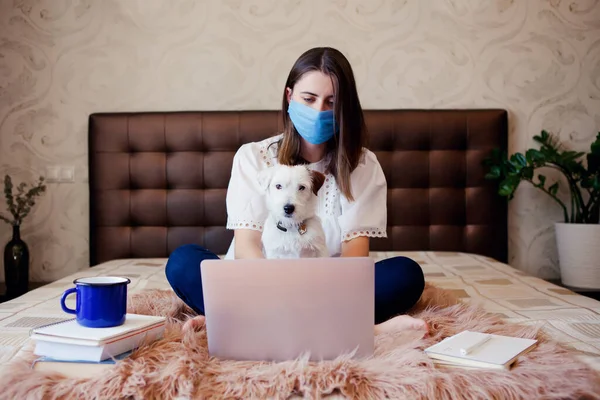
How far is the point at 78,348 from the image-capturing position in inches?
45.2

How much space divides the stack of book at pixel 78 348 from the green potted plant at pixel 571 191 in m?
2.25

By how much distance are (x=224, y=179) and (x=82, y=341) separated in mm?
1953

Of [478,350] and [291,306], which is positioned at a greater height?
[291,306]

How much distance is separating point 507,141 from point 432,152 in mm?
418

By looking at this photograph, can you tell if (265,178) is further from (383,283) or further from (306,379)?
(306,379)

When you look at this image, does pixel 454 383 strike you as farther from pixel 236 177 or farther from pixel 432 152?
pixel 432 152

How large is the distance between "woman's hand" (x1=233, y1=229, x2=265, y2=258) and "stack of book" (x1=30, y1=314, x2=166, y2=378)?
0.53 metres

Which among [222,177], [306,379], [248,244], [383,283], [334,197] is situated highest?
[222,177]

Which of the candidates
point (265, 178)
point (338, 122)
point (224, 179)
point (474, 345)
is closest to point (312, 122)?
point (338, 122)

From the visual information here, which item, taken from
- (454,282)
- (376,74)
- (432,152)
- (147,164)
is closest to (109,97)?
(147,164)

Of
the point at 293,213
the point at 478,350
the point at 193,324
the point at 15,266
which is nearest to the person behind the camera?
the point at 478,350

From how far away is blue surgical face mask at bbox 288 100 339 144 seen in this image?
5.61 ft

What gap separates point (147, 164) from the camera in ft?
10.00

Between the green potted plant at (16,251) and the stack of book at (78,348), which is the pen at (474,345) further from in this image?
the green potted plant at (16,251)
